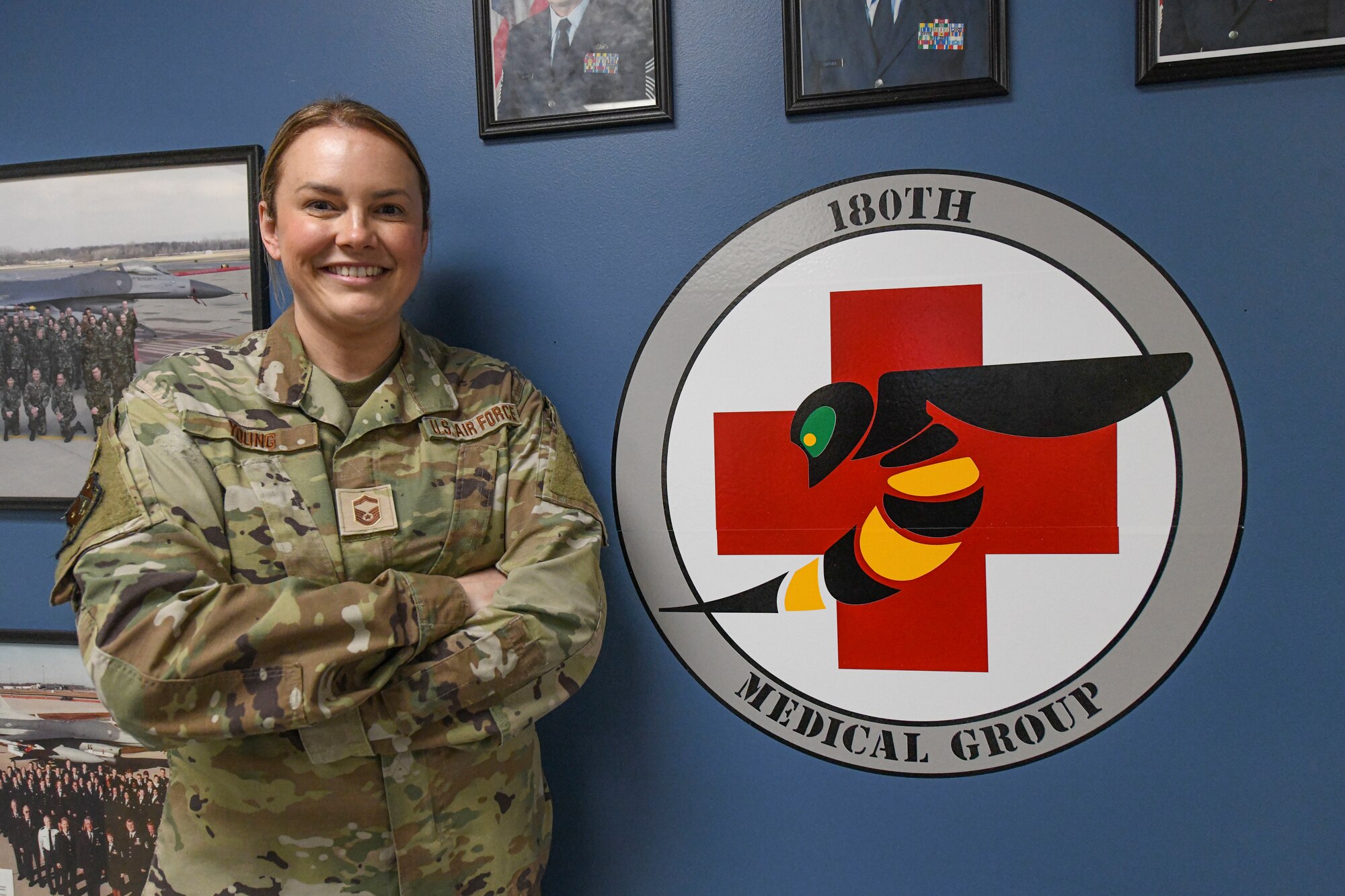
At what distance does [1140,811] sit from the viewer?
0.94m

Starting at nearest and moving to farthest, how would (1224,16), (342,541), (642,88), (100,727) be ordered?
(342,541) < (1224,16) < (642,88) < (100,727)

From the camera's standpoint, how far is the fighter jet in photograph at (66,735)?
1.11 metres

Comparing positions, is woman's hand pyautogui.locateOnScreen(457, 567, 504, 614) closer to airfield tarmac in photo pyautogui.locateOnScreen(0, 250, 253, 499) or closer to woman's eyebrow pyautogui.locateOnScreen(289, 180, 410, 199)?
woman's eyebrow pyautogui.locateOnScreen(289, 180, 410, 199)

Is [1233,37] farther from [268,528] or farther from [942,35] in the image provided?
[268,528]

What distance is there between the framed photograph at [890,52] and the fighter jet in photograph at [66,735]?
1234mm

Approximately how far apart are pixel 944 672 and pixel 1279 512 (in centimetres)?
42

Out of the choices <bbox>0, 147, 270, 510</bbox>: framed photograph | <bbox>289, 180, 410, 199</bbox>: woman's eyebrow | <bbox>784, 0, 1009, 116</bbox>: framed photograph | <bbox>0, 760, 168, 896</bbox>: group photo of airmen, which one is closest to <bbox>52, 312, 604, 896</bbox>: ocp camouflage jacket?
<bbox>289, 180, 410, 199</bbox>: woman's eyebrow

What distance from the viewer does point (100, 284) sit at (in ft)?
3.64

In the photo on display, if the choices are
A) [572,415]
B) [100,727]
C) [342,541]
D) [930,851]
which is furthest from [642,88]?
[100,727]

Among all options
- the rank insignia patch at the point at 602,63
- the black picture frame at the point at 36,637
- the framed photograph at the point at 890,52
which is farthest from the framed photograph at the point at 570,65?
the black picture frame at the point at 36,637

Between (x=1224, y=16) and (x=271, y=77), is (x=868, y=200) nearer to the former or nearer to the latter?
(x=1224, y=16)

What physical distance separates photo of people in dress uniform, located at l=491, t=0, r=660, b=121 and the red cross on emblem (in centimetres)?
38

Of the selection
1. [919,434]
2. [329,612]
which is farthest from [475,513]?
[919,434]

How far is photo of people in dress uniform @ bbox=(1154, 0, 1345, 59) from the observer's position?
87 centimetres
